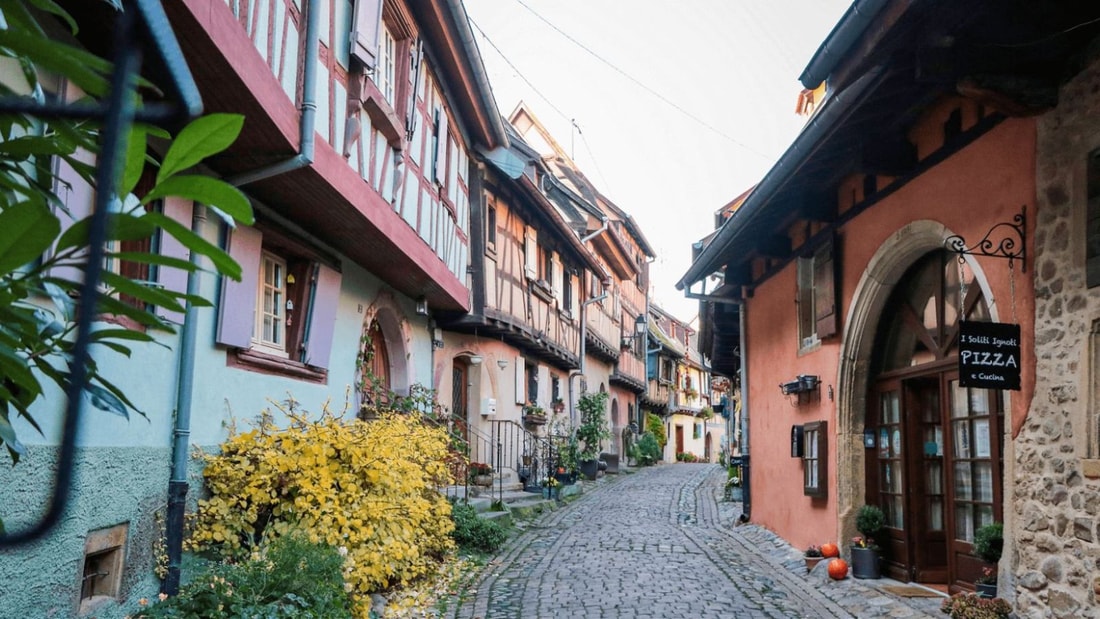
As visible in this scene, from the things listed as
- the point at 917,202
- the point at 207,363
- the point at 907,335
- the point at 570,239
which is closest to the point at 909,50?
the point at 917,202

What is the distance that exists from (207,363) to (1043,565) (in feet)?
18.1

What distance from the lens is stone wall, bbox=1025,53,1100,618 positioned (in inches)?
194

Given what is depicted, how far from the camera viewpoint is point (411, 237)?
31.2 ft

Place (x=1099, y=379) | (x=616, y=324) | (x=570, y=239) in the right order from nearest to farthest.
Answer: (x=1099, y=379) < (x=570, y=239) < (x=616, y=324)

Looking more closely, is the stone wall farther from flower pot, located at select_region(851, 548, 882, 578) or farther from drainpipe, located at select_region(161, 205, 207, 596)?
drainpipe, located at select_region(161, 205, 207, 596)

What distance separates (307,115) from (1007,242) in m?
4.61

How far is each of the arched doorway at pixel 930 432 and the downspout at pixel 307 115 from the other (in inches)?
183

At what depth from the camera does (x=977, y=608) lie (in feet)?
18.9

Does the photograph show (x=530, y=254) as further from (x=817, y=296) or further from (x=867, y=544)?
(x=867, y=544)

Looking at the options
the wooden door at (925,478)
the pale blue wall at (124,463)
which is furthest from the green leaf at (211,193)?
the wooden door at (925,478)

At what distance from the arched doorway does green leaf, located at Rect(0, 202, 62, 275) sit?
6.33 m

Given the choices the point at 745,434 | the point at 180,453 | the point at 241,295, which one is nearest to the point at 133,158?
the point at 180,453

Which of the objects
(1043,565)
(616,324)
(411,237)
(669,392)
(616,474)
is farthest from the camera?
(669,392)

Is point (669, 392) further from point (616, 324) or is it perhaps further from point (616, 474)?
point (616, 474)
